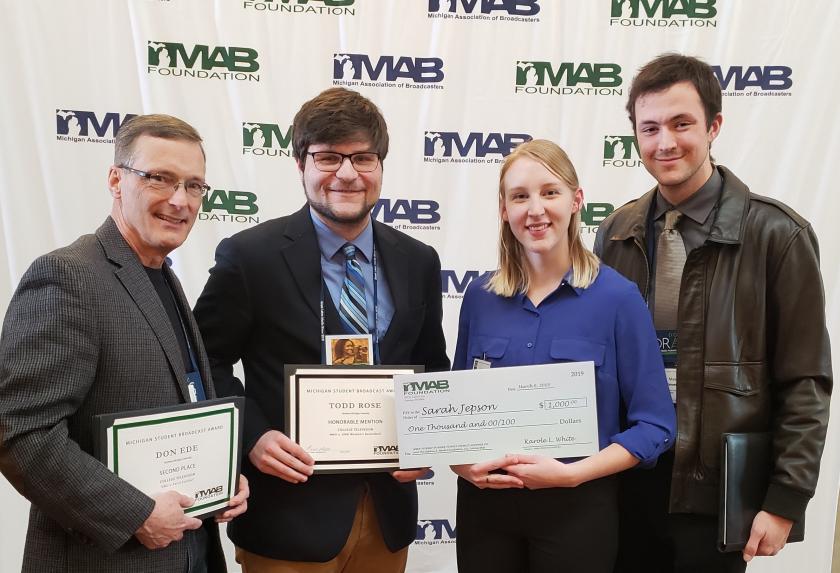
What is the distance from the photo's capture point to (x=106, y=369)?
163 centimetres

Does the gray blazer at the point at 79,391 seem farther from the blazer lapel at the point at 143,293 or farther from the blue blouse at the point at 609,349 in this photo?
the blue blouse at the point at 609,349

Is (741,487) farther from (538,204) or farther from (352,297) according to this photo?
(352,297)

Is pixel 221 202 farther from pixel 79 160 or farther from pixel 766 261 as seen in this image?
pixel 766 261

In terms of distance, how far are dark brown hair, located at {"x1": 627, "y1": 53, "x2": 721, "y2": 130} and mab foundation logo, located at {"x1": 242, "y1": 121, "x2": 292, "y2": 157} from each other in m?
2.17

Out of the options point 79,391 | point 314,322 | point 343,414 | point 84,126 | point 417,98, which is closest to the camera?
point 79,391

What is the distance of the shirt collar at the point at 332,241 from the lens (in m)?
2.14

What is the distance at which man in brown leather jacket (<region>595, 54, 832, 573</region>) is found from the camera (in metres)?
2.09

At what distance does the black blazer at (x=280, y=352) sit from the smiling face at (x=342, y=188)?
4.1 inches

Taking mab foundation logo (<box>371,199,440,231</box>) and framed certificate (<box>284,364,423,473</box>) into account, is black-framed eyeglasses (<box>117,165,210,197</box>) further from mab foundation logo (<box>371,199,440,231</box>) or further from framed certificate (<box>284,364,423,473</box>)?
mab foundation logo (<box>371,199,440,231</box>)

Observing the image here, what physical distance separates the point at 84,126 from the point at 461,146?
2.09 m

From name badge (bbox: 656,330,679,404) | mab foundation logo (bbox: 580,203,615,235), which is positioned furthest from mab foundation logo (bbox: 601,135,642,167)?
name badge (bbox: 656,330,679,404)

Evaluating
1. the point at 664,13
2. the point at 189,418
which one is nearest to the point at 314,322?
the point at 189,418

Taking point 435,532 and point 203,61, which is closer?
point 203,61

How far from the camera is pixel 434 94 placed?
12.6 feet
